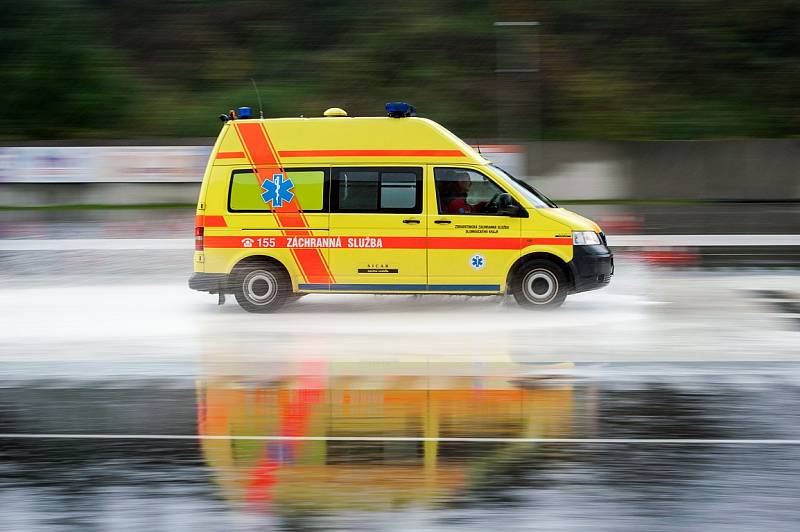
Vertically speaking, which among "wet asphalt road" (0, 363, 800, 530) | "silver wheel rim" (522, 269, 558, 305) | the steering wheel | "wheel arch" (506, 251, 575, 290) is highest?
the steering wheel

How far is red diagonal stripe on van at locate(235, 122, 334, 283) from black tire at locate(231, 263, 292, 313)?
31cm

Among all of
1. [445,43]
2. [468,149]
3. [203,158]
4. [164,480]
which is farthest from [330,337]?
[445,43]

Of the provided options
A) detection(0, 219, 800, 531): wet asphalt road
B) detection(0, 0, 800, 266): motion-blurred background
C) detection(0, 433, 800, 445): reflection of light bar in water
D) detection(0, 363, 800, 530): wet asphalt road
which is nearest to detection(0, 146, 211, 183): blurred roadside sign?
detection(0, 0, 800, 266): motion-blurred background

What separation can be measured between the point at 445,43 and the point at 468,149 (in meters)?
26.8

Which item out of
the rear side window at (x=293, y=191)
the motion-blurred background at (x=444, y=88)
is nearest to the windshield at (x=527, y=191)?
the rear side window at (x=293, y=191)

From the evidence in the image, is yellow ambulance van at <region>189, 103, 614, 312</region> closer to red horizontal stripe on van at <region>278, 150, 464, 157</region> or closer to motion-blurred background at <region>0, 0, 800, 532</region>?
red horizontal stripe on van at <region>278, 150, 464, 157</region>

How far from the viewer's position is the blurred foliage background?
36.6 metres

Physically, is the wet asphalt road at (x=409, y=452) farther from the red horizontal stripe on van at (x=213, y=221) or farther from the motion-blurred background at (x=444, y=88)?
the motion-blurred background at (x=444, y=88)

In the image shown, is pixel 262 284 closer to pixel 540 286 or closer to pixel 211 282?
pixel 211 282

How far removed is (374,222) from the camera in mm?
13062

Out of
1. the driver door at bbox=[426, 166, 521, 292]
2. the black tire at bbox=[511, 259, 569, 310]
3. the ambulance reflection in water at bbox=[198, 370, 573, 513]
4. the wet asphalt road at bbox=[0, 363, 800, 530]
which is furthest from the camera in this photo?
the black tire at bbox=[511, 259, 569, 310]

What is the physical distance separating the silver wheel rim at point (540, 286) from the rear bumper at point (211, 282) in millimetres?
3502

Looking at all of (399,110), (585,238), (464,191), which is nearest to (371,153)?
(399,110)

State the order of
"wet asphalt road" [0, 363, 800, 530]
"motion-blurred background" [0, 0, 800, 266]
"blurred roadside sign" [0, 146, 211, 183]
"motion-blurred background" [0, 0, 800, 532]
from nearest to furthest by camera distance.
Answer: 1. "wet asphalt road" [0, 363, 800, 530]
2. "motion-blurred background" [0, 0, 800, 532]
3. "blurred roadside sign" [0, 146, 211, 183]
4. "motion-blurred background" [0, 0, 800, 266]
